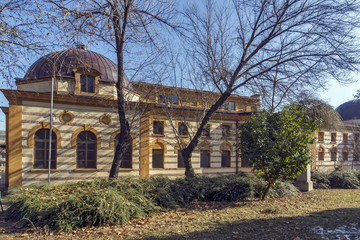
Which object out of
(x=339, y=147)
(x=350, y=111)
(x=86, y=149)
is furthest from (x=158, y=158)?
(x=350, y=111)

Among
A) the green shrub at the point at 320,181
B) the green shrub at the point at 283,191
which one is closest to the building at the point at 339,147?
the green shrub at the point at 320,181

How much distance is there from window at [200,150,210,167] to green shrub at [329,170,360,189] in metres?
9.86

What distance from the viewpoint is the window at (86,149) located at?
1775cm

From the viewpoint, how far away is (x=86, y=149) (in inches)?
706

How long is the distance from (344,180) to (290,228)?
13001mm

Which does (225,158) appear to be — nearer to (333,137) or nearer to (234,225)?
(234,225)

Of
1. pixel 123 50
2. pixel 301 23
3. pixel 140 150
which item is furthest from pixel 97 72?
pixel 301 23

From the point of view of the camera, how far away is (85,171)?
57.7 feet

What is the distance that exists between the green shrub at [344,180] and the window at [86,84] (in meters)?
18.1

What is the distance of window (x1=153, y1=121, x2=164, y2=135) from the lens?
848 inches

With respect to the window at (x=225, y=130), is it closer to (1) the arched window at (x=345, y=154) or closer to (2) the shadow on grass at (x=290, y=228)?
(2) the shadow on grass at (x=290, y=228)

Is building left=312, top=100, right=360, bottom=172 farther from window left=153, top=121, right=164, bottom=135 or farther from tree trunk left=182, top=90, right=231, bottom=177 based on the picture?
tree trunk left=182, top=90, right=231, bottom=177

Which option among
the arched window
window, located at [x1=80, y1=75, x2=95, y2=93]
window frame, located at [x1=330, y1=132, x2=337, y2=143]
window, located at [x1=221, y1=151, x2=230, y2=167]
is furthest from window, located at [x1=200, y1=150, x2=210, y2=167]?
the arched window

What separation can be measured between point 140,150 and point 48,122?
647cm
